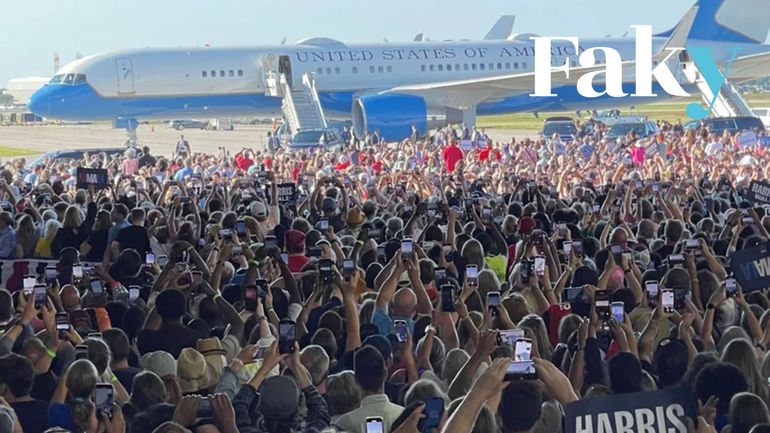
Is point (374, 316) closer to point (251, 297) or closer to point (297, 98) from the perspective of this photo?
point (251, 297)

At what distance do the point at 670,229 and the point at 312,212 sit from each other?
14.3 ft

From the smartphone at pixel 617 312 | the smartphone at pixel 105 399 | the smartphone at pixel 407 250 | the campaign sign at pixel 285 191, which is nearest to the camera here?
the smartphone at pixel 105 399

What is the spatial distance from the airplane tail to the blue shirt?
43896 mm

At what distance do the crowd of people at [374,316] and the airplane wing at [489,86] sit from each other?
1192 inches

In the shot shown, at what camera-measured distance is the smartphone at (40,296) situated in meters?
7.90

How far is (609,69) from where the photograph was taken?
47.8 meters

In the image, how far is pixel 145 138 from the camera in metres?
63.2

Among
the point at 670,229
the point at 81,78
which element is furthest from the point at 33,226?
the point at 81,78

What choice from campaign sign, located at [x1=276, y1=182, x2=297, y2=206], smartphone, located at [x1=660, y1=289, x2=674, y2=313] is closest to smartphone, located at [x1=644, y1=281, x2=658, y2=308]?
smartphone, located at [x1=660, y1=289, x2=674, y2=313]

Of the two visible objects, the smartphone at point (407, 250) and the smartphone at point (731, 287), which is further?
the smartphone at point (407, 250)

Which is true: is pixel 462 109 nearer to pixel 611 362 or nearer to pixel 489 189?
pixel 489 189

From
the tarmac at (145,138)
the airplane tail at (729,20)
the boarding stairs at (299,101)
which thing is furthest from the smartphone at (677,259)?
the airplane tail at (729,20)

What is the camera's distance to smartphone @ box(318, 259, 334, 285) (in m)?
8.84

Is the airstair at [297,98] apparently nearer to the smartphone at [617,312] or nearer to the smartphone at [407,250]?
the smartphone at [407,250]
